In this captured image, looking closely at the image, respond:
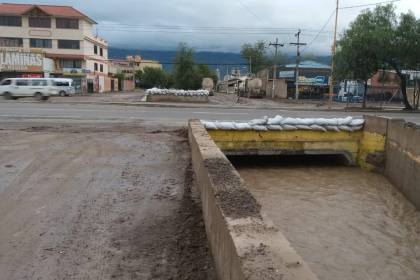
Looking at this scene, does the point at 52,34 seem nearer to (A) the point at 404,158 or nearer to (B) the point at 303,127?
(B) the point at 303,127

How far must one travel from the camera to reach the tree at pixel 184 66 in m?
69.8

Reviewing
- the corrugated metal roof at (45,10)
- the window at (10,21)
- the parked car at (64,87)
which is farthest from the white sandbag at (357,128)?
the window at (10,21)

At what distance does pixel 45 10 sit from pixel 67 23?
11.5 ft

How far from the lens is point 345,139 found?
1492cm

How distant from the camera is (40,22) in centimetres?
6341

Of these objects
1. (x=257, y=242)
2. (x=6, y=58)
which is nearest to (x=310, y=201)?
(x=257, y=242)

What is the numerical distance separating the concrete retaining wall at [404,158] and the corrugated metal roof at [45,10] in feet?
189

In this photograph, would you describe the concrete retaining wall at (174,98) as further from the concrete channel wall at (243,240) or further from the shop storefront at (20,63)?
the concrete channel wall at (243,240)

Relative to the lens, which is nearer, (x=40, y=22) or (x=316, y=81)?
(x=316, y=81)

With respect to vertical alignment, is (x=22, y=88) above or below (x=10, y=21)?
below

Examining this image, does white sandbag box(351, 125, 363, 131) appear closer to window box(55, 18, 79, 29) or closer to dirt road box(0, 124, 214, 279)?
dirt road box(0, 124, 214, 279)

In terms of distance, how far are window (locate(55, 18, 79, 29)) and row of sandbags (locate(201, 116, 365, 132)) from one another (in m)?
55.4

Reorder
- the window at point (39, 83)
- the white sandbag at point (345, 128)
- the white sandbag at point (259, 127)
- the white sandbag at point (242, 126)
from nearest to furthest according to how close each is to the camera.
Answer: the white sandbag at point (242, 126)
the white sandbag at point (259, 127)
the white sandbag at point (345, 128)
the window at point (39, 83)

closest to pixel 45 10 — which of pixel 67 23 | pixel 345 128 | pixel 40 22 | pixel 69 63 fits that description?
pixel 40 22
